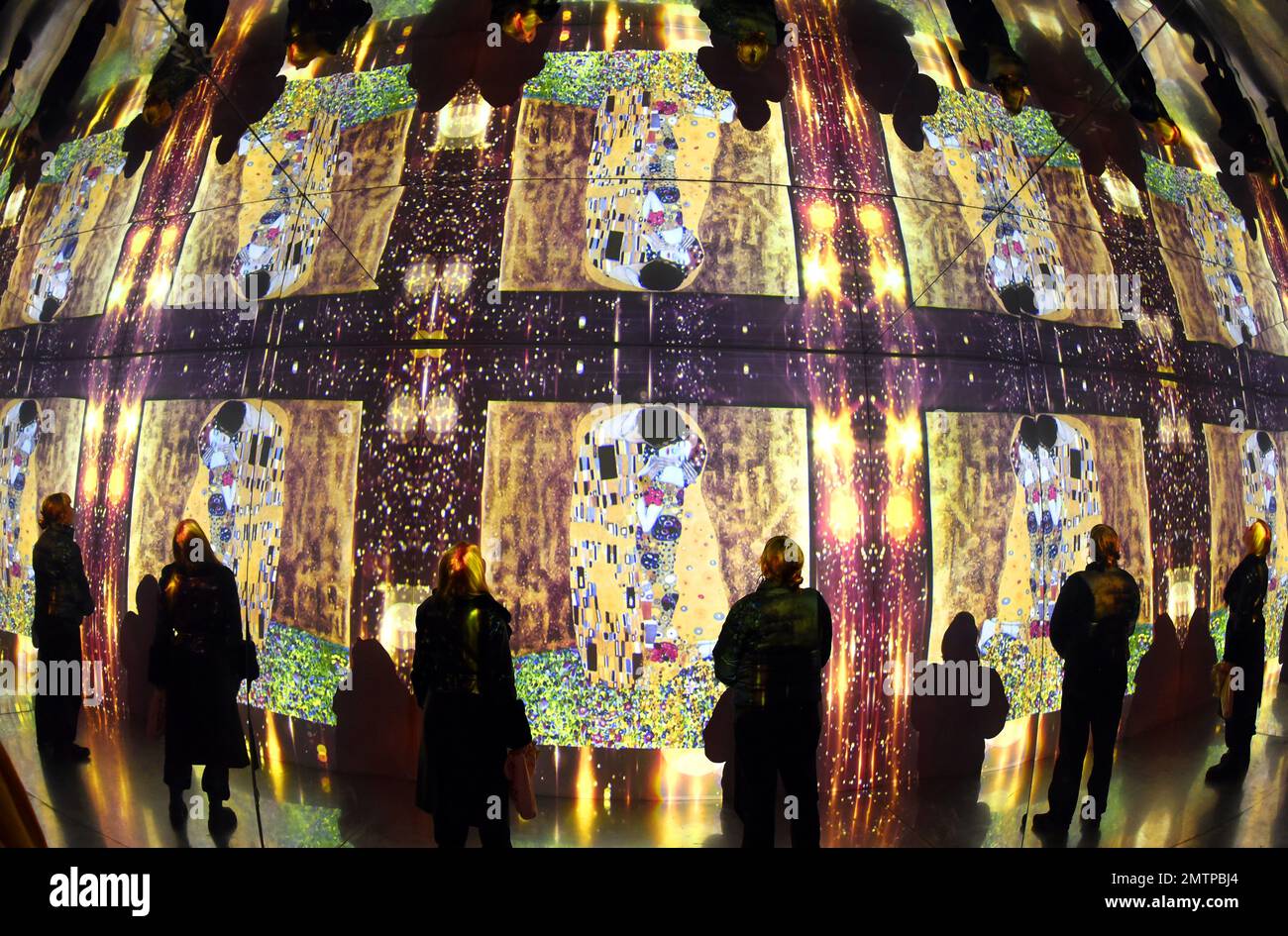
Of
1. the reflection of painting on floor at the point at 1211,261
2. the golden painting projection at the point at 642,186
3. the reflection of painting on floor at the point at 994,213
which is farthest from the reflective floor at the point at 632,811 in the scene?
the golden painting projection at the point at 642,186

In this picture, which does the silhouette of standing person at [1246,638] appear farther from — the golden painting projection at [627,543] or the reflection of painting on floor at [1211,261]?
the golden painting projection at [627,543]

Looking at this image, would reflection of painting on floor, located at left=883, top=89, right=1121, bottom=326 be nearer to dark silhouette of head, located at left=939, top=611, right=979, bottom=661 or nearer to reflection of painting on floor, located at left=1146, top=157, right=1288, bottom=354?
reflection of painting on floor, located at left=1146, top=157, right=1288, bottom=354

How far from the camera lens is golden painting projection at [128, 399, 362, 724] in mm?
2982

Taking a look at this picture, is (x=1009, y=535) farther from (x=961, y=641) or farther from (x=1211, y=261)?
(x=1211, y=261)

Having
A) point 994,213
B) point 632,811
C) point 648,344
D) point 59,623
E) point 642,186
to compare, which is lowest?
point 632,811

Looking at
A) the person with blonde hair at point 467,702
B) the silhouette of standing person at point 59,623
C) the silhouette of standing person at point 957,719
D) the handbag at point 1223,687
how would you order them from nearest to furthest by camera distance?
the person with blonde hair at point 467,702 < the silhouette of standing person at point 957,719 < the silhouette of standing person at point 59,623 < the handbag at point 1223,687

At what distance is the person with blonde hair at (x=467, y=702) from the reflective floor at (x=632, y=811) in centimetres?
10

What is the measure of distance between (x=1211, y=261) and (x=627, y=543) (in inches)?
105

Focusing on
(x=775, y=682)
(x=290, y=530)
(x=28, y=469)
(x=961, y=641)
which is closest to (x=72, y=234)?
(x=28, y=469)

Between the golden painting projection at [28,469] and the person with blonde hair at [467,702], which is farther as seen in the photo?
the golden painting projection at [28,469]

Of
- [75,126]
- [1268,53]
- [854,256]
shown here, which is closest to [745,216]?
[854,256]

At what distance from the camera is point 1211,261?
3.52 metres

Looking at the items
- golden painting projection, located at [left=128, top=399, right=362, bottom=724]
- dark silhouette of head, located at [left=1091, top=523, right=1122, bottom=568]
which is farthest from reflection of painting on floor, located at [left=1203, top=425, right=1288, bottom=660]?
golden painting projection, located at [left=128, top=399, right=362, bottom=724]

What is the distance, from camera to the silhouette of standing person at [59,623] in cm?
322
